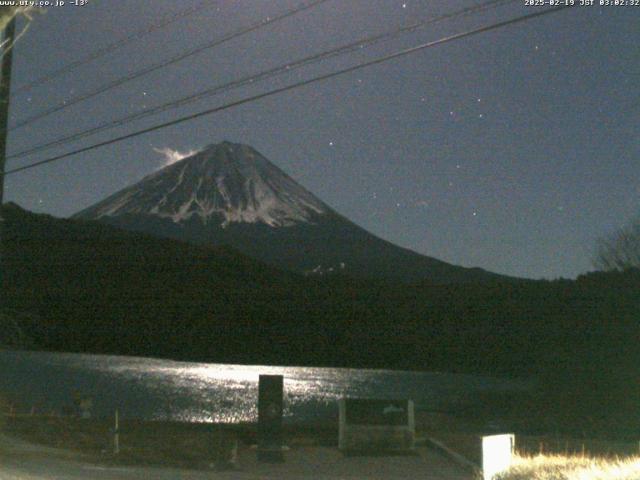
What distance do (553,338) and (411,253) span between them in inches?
5753

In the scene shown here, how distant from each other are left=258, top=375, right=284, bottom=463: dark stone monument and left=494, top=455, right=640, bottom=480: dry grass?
6.00 metres

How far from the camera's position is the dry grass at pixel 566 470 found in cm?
1130

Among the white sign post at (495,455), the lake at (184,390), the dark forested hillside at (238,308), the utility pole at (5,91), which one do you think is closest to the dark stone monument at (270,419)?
the white sign post at (495,455)

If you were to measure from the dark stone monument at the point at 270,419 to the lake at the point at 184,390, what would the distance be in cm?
1323

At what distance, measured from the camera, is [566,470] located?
41.3ft

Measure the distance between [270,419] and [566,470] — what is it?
7.93 m

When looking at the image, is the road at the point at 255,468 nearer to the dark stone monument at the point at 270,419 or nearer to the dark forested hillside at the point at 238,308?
the dark stone monument at the point at 270,419

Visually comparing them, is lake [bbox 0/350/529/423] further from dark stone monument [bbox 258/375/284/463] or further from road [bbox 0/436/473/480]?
road [bbox 0/436/473/480]

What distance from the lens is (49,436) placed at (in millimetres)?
18609

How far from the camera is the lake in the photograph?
1571 inches

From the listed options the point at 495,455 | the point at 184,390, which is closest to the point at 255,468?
the point at 495,455

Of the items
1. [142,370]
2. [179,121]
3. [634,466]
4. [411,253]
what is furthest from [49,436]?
[411,253]

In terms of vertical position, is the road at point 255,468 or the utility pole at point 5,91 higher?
the utility pole at point 5,91

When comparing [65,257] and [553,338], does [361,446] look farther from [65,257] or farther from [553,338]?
[65,257]
